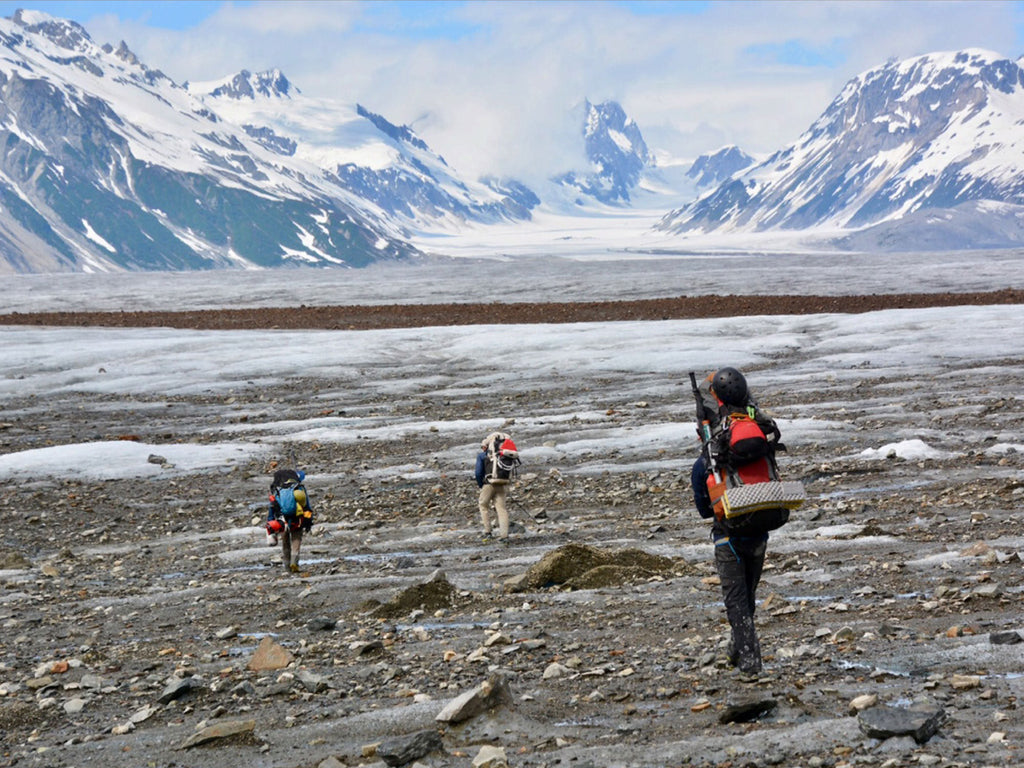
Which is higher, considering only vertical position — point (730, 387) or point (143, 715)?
point (730, 387)

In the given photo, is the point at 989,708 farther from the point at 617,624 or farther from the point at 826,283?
the point at 826,283

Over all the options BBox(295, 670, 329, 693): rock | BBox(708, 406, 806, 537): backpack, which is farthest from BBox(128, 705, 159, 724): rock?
BBox(708, 406, 806, 537): backpack

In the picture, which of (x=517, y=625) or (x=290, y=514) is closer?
(x=517, y=625)

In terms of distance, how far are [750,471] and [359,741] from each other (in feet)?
12.5

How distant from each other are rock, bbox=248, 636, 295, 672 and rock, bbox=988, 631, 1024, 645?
21.0 ft

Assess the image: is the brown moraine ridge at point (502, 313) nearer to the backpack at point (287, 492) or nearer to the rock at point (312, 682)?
the backpack at point (287, 492)

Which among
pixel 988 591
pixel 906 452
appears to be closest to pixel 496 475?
pixel 988 591

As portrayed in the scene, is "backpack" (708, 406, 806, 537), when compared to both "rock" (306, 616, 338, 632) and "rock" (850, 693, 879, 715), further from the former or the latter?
"rock" (306, 616, 338, 632)

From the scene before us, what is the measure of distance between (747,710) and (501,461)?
1005 centimetres

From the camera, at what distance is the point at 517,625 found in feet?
41.4

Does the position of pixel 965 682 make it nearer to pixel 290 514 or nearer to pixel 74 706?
pixel 74 706

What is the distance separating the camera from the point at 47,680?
38.6 ft

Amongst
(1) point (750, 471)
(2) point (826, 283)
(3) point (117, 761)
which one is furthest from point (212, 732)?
(2) point (826, 283)

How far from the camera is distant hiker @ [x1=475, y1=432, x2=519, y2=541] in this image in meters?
18.7
